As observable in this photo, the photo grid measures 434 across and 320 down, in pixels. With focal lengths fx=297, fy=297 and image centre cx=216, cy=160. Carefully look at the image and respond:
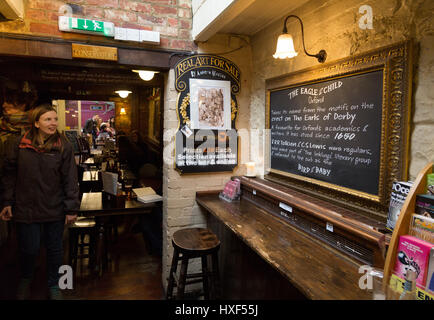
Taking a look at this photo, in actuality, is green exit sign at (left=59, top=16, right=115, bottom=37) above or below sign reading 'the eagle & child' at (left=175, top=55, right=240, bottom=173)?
above

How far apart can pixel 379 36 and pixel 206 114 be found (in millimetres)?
1638

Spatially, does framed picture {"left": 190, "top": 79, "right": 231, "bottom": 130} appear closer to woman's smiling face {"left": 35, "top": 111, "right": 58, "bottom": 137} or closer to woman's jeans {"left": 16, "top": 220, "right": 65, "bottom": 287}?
woman's smiling face {"left": 35, "top": 111, "right": 58, "bottom": 137}

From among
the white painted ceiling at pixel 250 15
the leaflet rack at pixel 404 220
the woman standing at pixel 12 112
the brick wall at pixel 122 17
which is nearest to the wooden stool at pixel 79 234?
the woman standing at pixel 12 112

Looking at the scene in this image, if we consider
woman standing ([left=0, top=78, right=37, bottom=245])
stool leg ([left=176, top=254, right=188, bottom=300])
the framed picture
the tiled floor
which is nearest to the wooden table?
the tiled floor

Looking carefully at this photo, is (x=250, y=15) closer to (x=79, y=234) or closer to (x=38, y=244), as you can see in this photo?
(x=38, y=244)

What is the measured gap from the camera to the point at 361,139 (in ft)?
5.80

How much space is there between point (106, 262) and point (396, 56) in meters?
3.44

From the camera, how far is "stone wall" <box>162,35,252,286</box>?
2855 millimetres

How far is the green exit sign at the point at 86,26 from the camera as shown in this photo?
2387mm

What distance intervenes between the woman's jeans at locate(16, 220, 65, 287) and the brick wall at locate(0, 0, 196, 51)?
5.16 ft

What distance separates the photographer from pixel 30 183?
8.02ft

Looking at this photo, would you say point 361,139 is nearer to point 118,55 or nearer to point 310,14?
point 310,14

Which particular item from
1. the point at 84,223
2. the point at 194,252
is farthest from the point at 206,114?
the point at 84,223

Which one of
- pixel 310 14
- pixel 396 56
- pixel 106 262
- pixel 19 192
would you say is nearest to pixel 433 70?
pixel 396 56
